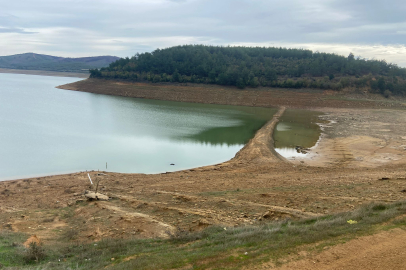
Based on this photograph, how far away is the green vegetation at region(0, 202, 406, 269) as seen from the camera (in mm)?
4445

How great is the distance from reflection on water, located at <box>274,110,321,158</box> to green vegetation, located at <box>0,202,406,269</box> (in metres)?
11.0

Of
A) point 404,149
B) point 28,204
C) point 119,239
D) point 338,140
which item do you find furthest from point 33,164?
point 404,149

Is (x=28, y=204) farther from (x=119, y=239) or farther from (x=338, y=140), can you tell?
(x=338, y=140)

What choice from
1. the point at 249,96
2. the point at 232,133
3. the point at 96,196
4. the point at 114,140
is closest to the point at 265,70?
the point at 249,96

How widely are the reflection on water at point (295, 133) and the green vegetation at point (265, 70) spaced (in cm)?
1621

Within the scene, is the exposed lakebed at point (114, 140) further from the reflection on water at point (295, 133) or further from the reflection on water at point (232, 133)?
the reflection on water at point (295, 133)

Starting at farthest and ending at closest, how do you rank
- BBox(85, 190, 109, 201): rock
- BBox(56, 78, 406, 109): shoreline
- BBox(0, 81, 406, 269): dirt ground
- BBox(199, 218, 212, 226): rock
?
BBox(56, 78, 406, 109): shoreline → BBox(85, 190, 109, 201): rock → BBox(199, 218, 212, 226): rock → BBox(0, 81, 406, 269): dirt ground

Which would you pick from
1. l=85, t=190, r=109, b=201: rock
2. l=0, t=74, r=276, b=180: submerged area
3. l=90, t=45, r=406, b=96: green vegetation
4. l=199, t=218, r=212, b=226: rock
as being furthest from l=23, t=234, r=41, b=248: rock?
l=90, t=45, r=406, b=96: green vegetation

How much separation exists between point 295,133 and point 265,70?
1234 inches

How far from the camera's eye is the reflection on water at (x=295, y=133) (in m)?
18.4

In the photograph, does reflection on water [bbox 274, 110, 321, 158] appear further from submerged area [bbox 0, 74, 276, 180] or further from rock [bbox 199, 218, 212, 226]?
rock [bbox 199, 218, 212, 226]

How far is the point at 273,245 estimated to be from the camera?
15.5 ft

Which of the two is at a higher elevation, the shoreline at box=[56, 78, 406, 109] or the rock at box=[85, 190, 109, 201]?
the shoreline at box=[56, 78, 406, 109]

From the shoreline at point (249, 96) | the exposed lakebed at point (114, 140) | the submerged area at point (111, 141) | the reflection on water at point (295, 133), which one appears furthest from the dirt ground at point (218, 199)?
the shoreline at point (249, 96)
